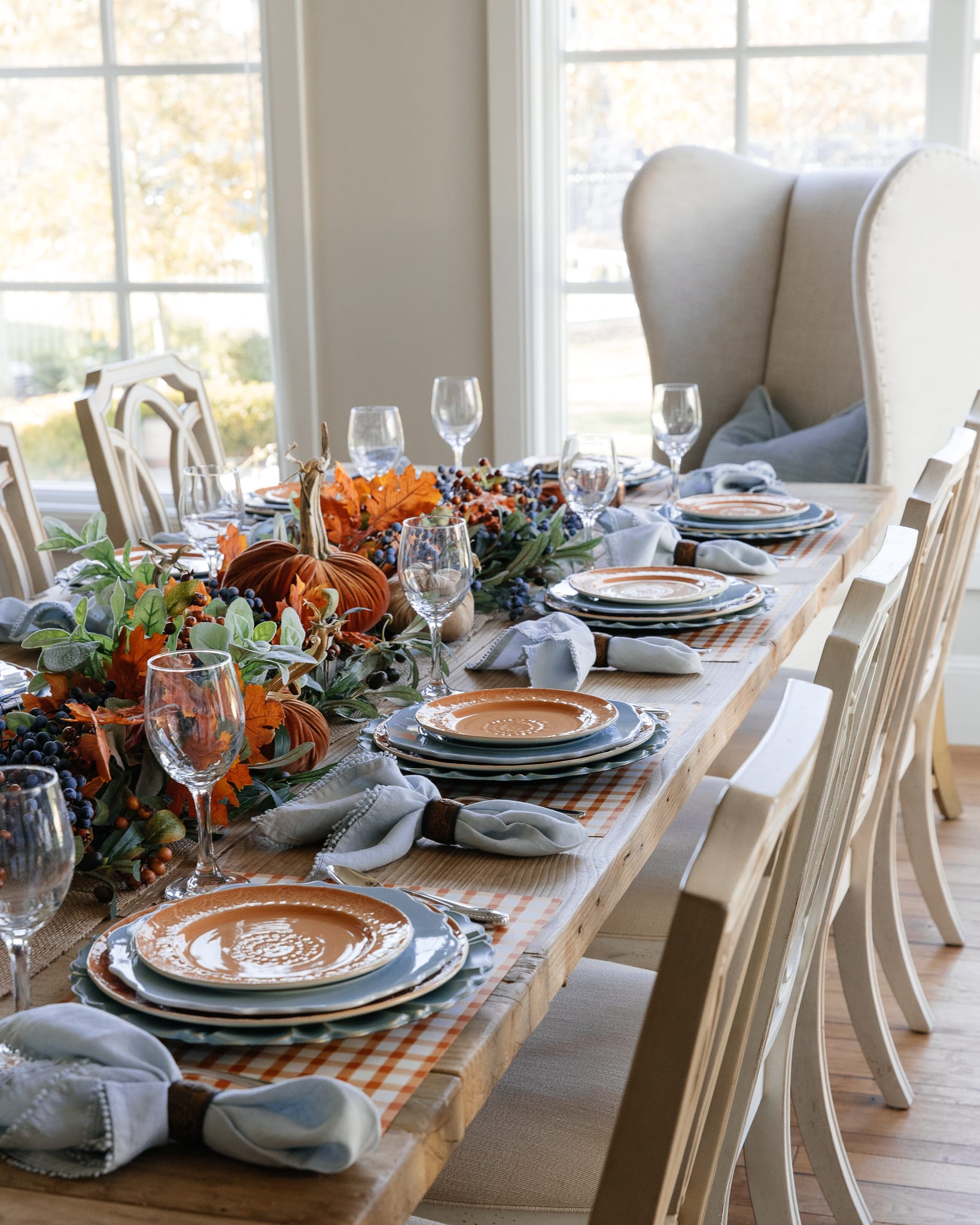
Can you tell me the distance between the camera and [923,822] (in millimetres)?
2447

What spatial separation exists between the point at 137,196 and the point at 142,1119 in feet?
11.8

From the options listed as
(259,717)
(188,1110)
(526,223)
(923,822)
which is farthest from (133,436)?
(188,1110)

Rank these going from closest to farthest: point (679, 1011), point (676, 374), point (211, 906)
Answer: point (679, 1011)
point (211, 906)
point (676, 374)

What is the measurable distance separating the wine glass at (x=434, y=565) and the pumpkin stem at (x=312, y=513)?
0.47ft

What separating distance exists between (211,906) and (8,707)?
504 mm

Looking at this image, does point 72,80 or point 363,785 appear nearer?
point 363,785

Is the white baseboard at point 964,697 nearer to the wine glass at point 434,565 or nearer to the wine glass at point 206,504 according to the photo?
the wine glass at point 206,504

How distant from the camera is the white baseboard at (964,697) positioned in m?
3.50

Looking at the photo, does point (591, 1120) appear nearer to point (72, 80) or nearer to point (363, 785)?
point (363, 785)

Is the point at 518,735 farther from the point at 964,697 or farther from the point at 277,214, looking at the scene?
the point at 277,214

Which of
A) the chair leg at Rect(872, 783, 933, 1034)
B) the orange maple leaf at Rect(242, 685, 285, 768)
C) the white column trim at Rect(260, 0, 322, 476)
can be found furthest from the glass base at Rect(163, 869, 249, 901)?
the white column trim at Rect(260, 0, 322, 476)

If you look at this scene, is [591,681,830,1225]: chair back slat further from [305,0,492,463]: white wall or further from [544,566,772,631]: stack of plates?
[305,0,492,463]: white wall

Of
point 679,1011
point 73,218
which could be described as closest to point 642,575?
point 679,1011

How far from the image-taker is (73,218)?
3.95 metres
